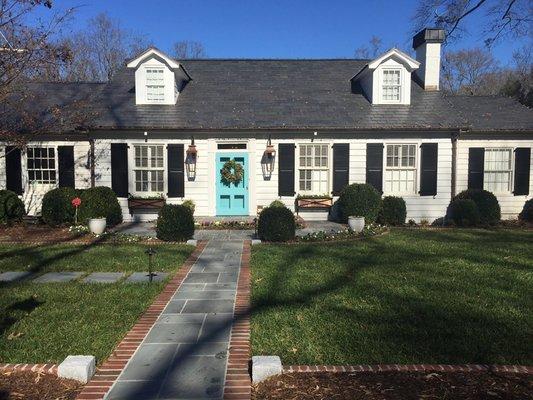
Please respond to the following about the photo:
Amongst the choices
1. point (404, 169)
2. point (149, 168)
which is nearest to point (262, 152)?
point (149, 168)

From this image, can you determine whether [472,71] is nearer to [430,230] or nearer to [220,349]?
[430,230]

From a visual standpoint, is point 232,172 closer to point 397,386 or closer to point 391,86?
point 391,86

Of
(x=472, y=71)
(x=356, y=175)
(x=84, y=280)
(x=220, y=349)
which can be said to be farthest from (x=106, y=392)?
(x=472, y=71)

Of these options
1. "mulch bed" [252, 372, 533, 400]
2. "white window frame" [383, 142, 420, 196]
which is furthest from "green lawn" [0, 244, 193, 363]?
"white window frame" [383, 142, 420, 196]

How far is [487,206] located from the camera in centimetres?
1386

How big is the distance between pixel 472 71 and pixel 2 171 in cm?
3867

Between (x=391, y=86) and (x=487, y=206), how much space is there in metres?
5.33

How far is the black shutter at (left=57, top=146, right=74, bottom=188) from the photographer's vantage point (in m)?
14.7

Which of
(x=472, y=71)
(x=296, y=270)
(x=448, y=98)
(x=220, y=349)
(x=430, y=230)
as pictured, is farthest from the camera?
(x=472, y=71)

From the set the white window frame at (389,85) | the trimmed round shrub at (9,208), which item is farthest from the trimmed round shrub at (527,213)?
the trimmed round shrub at (9,208)

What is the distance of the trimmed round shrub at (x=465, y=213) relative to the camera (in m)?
13.7

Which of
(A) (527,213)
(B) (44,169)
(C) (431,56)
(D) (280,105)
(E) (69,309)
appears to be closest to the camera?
(E) (69,309)

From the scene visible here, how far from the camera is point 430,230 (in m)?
13.2

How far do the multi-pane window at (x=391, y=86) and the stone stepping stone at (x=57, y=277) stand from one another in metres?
12.2
